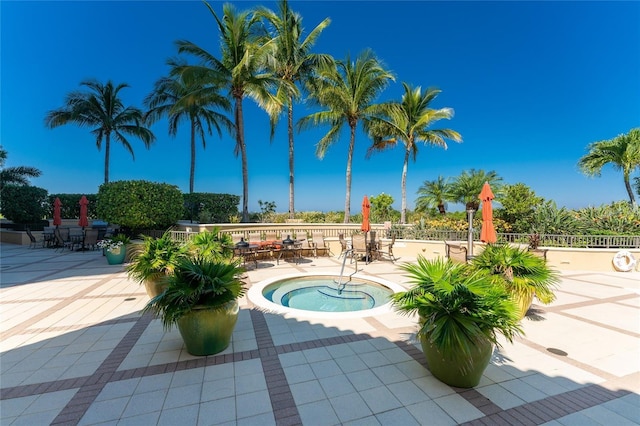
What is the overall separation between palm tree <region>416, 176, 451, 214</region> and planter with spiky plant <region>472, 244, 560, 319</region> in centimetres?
2038

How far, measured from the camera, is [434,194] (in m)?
24.6

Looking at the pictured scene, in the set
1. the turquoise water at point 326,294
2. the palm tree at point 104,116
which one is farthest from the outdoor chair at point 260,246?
the palm tree at point 104,116

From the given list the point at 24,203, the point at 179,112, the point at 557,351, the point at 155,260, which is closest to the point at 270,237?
the point at 155,260

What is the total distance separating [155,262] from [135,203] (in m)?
9.54

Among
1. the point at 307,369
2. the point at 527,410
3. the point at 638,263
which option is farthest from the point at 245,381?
the point at 638,263

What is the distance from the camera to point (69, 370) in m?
3.26

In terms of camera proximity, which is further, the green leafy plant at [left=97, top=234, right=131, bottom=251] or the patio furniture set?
the green leafy plant at [left=97, top=234, right=131, bottom=251]

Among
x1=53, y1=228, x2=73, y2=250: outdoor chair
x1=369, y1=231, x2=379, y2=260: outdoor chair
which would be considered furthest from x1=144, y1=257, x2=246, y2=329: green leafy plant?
x1=53, y1=228, x2=73, y2=250: outdoor chair

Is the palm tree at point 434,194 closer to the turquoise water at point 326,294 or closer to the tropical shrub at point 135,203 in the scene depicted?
the turquoise water at point 326,294

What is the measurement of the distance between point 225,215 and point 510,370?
16.2m

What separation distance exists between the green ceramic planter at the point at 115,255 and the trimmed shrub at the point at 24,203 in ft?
41.6

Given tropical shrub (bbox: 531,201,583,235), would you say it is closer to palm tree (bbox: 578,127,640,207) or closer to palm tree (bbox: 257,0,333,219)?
palm tree (bbox: 578,127,640,207)

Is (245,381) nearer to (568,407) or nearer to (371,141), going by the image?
(568,407)

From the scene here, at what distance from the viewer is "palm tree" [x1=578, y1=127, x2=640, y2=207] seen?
17578 mm
